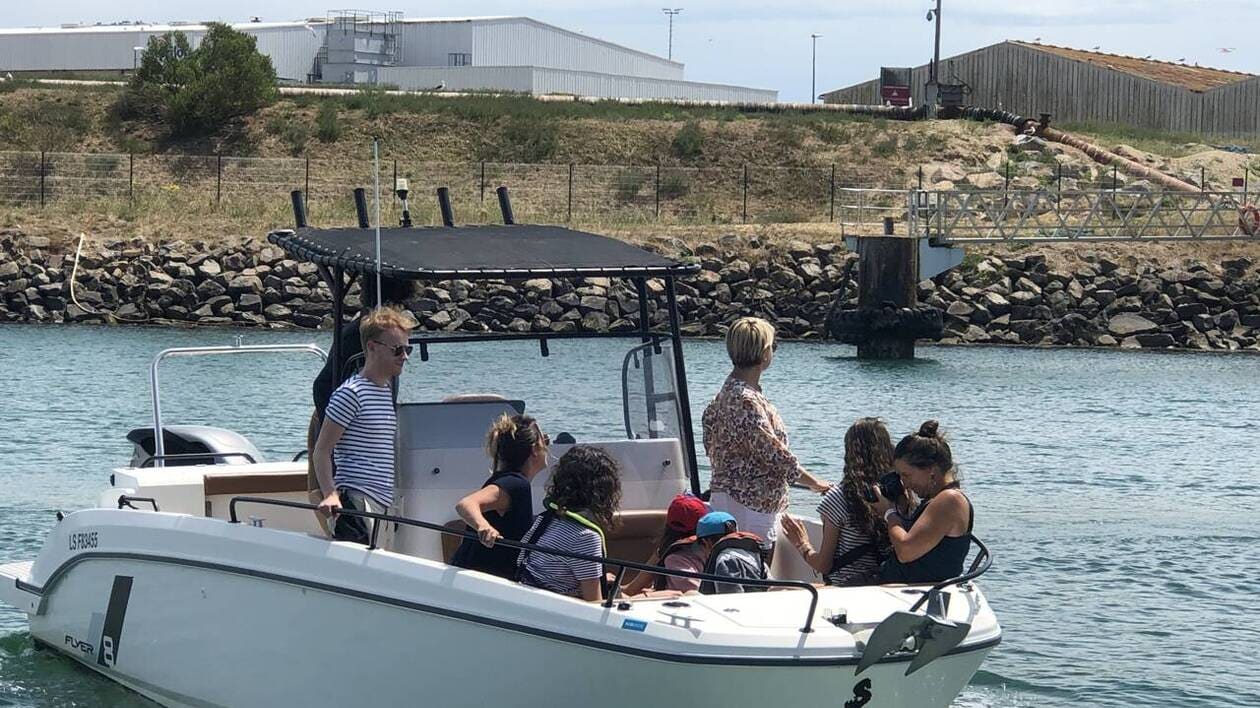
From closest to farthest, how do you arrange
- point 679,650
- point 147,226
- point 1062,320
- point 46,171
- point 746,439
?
point 679,650 < point 746,439 < point 1062,320 < point 147,226 < point 46,171

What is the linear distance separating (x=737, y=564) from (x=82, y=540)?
3769 mm

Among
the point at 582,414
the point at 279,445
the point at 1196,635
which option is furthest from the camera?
the point at 279,445

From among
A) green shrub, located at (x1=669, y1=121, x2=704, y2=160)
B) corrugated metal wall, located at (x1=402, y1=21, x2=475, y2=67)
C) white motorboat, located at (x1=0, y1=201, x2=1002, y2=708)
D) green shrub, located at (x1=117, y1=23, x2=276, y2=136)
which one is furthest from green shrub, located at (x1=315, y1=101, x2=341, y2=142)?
white motorboat, located at (x1=0, y1=201, x2=1002, y2=708)

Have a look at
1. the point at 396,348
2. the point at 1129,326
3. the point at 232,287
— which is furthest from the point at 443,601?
the point at 1129,326

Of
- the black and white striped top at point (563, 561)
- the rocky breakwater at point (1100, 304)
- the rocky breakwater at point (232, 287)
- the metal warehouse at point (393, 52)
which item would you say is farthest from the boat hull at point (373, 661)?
the metal warehouse at point (393, 52)

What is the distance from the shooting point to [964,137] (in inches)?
2293

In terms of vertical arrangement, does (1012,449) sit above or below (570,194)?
below

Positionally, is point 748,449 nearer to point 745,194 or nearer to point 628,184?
point 745,194

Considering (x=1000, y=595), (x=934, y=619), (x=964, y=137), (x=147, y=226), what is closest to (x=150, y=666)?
(x=934, y=619)

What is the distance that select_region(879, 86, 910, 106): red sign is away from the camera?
67250mm

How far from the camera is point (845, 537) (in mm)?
7887

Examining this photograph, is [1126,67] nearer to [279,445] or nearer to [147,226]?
[147,226]

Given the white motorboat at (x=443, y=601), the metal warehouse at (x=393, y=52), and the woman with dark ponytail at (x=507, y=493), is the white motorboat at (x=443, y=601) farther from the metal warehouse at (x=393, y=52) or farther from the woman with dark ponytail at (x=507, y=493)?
the metal warehouse at (x=393, y=52)

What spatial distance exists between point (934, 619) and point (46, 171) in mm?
47974
